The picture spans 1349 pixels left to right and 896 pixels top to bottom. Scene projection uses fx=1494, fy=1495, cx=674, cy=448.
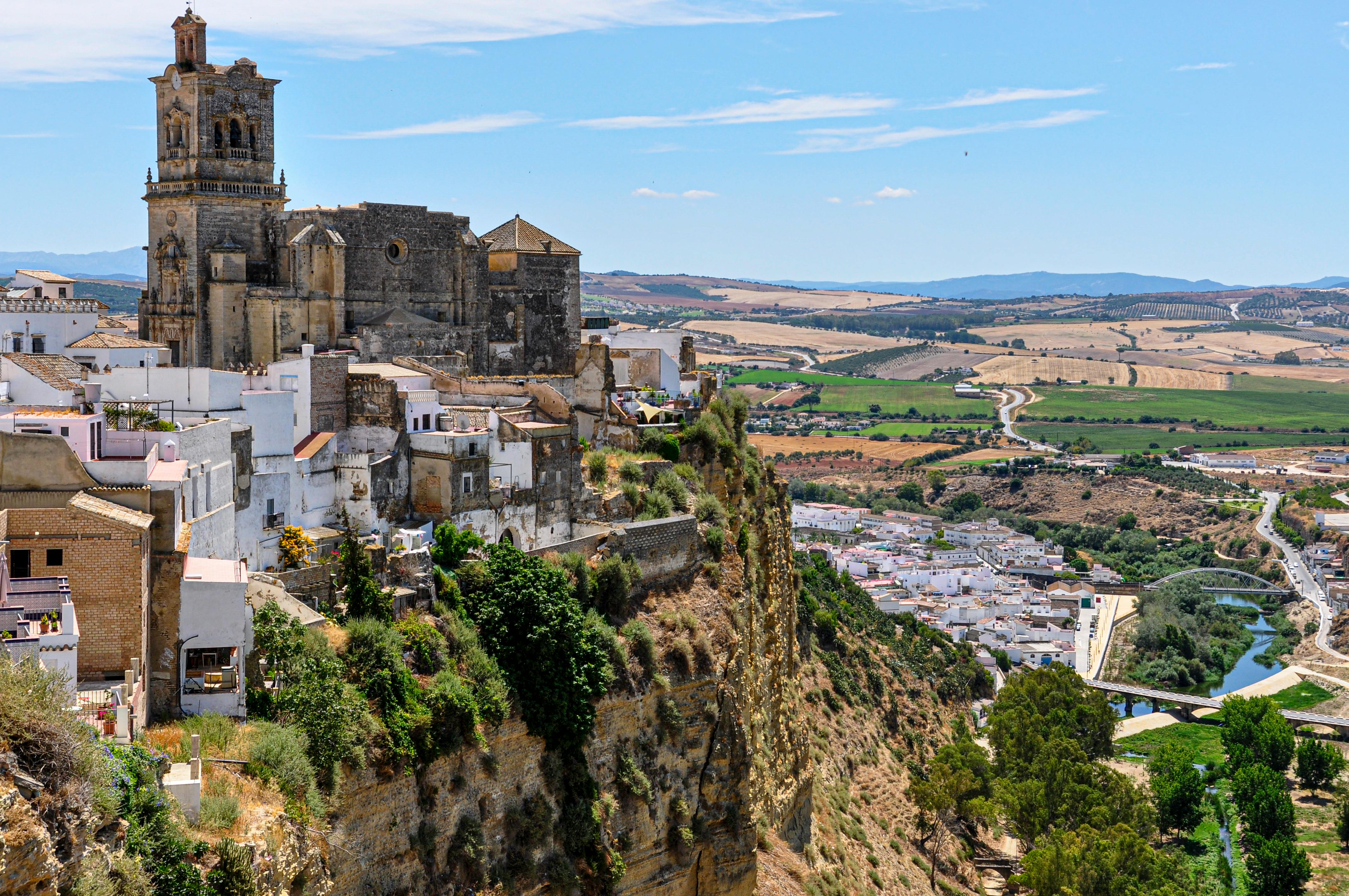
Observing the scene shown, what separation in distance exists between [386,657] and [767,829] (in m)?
15.5

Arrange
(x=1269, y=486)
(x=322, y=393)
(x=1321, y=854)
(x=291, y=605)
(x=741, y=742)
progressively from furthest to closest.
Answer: (x=1269, y=486)
(x=1321, y=854)
(x=741, y=742)
(x=322, y=393)
(x=291, y=605)

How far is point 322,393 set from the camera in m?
27.5

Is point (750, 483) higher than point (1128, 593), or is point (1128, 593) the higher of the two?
point (750, 483)

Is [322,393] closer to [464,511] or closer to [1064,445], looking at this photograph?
[464,511]

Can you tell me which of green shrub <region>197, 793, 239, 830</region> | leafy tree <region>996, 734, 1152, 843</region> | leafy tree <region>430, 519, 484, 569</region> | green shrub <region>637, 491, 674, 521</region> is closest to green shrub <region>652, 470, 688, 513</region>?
green shrub <region>637, 491, 674, 521</region>

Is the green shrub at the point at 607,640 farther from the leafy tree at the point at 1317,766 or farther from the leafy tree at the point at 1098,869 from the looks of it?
the leafy tree at the point at 1317,766

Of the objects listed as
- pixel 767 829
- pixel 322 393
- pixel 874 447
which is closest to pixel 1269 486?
pixel 874 447

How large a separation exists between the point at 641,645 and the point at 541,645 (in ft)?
11.5

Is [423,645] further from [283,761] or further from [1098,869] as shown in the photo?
[1098,869]

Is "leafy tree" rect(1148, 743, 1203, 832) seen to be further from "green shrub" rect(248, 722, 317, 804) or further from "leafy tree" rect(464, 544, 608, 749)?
"green shrub" rect(248, 722, 317, 804)

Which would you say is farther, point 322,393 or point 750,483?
point 750,483

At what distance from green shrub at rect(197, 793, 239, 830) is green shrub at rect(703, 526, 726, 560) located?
→ 57.2 feet

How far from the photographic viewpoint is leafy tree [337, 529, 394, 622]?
2238cm

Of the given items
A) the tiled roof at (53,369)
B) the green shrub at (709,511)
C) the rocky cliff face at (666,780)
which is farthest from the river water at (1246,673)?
the tiled roof at (53,369)
